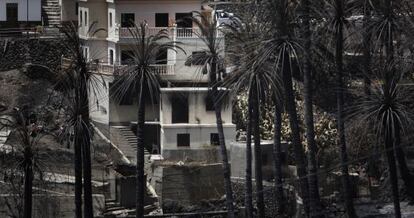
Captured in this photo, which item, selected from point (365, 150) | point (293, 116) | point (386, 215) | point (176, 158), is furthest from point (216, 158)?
point (293, 116)

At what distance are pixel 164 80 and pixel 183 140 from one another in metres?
4.75

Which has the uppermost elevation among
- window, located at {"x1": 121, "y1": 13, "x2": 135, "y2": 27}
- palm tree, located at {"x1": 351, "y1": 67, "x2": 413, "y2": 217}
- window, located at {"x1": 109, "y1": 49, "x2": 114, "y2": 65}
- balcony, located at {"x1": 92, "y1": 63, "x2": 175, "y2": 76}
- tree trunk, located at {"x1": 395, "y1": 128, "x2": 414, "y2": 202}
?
window, located at {"x1": 121, "y1": 13, "x2": 135, "y2": 27}

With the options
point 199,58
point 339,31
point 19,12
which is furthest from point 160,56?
point 339,31

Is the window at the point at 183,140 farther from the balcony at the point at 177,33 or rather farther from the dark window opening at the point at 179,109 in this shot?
the balcony at the point at 177,33

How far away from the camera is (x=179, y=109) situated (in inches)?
2346

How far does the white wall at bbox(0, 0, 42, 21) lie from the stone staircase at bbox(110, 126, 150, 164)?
740 inches

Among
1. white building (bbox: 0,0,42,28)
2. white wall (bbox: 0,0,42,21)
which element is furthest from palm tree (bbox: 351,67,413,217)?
white wall (bbox: 0,0,42,21)

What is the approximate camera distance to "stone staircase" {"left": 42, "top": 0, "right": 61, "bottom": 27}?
76.4 m

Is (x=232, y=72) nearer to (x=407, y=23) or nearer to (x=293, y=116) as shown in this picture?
(x=293, y=116)

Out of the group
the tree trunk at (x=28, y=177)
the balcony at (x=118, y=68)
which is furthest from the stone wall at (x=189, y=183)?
the tree trunk at (x=28, y=177)

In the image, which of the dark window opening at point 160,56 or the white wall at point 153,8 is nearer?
the dark window opening at point 160,56

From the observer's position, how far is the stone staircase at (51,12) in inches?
3007

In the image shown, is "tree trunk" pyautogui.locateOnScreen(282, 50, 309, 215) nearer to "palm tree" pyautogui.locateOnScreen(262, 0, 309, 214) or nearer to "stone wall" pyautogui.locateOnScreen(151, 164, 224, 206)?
"palm tree" pyautogui.locateOnScreen(262, 0, 309, 214)

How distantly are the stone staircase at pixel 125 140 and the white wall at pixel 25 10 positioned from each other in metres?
18.8
